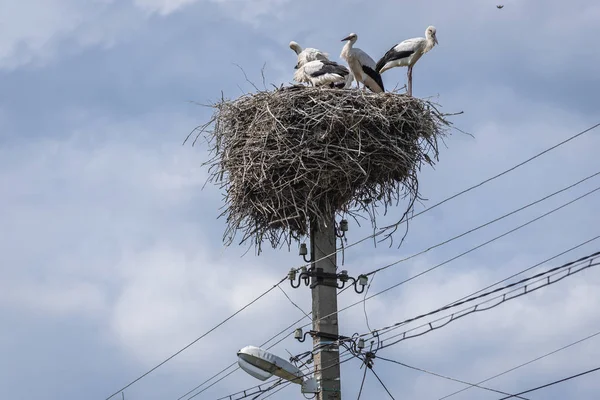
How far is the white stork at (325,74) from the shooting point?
44.9ft

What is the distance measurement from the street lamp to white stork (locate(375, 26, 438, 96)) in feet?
18.2

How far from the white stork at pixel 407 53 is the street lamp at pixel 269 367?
5.56 metres

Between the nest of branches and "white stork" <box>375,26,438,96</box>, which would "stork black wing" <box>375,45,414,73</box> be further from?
the nest of branches

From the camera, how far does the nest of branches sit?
10.9 metres

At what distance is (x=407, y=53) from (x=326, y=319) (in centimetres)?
535

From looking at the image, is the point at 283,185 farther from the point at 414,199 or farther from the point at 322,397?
the point at 322,397

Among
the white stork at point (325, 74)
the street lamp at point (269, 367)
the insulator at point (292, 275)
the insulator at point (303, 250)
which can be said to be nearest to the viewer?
the street lamp at point (269, 367)

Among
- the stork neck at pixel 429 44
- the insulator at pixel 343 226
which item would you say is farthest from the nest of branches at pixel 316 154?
the stork neck at pixel 429 44

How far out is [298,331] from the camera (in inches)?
400

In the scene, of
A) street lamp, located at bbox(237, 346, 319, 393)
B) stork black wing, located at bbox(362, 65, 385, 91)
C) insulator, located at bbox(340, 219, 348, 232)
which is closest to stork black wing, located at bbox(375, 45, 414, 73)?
stork black wing, located at bbox(362, 65, 385, 91)

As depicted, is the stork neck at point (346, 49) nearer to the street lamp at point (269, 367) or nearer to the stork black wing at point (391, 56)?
the stork black wing at point (391, 56)

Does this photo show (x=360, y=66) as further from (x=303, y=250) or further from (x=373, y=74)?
(x=303, y=250)

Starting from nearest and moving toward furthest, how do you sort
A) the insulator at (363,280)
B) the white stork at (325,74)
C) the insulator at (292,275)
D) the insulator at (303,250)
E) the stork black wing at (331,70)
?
the insulator at (363,280)
the insulator at (292,275)
the insulator at (303,250)
the white stork at (325,74)
the stork black wing at (331,70)

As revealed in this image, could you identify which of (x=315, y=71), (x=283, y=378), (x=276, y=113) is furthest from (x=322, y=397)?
(x=315, y=71)
